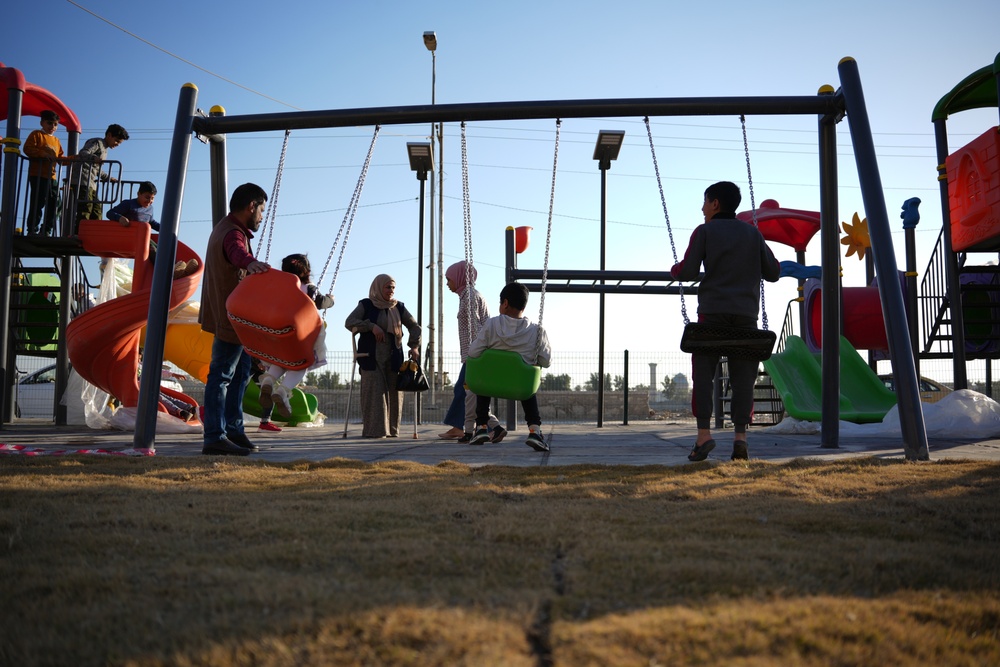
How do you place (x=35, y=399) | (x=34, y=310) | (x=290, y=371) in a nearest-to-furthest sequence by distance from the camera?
1. (x=290, y=371)
2. (x=34, y=310)
3. (x=35, y=399)

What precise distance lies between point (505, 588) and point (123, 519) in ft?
4.66

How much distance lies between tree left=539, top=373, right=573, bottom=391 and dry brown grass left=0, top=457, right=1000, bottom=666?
14744 mm

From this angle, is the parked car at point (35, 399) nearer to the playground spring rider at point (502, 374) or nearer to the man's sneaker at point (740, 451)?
the playground spring rider at point (502, 374)

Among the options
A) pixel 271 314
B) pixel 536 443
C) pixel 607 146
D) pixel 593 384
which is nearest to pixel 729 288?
pixel 536 443

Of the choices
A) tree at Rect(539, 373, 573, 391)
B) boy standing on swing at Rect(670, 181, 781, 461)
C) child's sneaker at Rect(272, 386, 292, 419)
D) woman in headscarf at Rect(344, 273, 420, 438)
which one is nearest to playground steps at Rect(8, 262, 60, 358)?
child's sneaker at Rect(272, 386, 292, 419)

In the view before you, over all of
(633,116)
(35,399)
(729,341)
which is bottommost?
(35,399)

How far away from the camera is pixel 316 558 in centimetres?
186

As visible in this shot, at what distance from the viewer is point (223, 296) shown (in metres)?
5.05

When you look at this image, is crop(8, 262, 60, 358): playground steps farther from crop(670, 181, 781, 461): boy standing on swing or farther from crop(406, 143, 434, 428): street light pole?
crop(670, 181, 781, 461): boy standing on swing

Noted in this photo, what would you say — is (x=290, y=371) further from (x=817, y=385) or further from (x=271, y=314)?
(x=817, y=385)

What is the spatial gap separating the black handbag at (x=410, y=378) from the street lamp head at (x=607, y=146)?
5466 millimetres

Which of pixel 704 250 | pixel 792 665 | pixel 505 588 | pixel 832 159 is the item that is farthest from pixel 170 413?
pixel 792 665

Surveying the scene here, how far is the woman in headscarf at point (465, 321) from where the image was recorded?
284 inches

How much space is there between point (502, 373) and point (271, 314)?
1.78 metres
